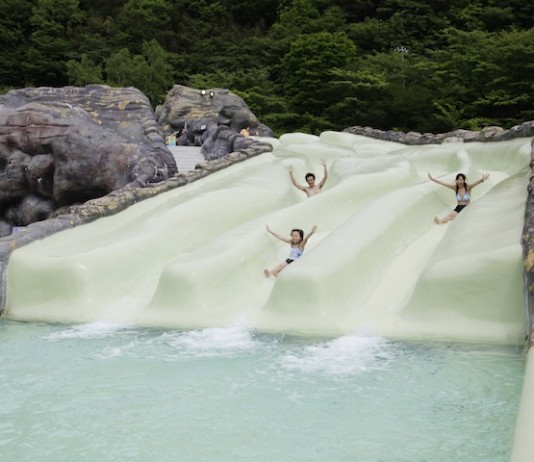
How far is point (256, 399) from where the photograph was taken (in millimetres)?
4637

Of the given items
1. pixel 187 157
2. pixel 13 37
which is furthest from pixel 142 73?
pixel 187 157

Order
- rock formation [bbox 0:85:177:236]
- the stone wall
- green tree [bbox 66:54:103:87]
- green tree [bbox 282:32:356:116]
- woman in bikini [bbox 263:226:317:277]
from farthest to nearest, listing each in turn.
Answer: green tree [bbox 66:54:103:87] → green tree [bbox 282:32:356:116] → rock formation [bbox 0:85:177:236] → the stone wall → woman in bikini [bbox 263:226:317:277]

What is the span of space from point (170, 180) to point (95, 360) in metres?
6.04

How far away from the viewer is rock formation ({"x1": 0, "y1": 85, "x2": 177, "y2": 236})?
12625 mm

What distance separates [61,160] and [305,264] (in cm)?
735

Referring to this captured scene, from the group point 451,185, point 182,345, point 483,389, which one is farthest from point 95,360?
point 451,185

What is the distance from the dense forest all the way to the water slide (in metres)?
11.4

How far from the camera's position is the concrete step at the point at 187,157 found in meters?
15.5

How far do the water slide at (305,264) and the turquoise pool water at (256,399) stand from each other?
1.56 feet

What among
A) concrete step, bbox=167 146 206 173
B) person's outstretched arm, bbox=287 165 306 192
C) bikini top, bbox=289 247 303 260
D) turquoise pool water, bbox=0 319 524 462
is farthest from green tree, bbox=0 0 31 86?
turquoise pool water, bbox=0 319 524 462

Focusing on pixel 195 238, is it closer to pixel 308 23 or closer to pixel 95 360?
pixel 95 360

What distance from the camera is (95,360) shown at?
18.4 feet

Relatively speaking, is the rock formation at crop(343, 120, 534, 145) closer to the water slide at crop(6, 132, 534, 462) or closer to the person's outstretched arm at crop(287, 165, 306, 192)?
the water slide at crop(6, 132, 534, 462)

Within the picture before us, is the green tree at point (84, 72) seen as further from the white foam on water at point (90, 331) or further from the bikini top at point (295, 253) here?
the white foam on water at point (90, 331)
